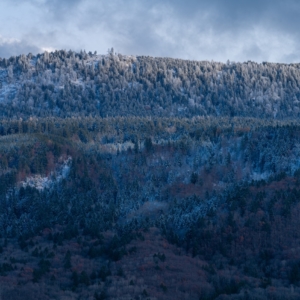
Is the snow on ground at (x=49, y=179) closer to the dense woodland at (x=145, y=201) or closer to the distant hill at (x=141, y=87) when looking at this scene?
the dense woodland at (x=145, y=201)

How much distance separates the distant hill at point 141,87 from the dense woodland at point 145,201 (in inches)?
30.8

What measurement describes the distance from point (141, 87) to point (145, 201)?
257ft

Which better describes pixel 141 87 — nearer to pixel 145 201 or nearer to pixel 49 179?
pixel 49 179

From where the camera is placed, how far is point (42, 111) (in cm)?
13650

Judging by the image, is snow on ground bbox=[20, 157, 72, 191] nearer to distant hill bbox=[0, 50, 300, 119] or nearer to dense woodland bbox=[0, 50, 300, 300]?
dense woodland bbox=[0, 50, 300, 300]

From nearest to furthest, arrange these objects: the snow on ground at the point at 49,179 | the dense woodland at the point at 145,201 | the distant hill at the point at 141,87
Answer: the dense woodland at the point at 145,201, the snow on ground at the point at 49,179, the distant hill at the point at 141,87

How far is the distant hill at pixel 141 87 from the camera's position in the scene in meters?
141

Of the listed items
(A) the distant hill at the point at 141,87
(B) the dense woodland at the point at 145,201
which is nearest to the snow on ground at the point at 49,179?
(B) the dense woodland at the point at 145,201

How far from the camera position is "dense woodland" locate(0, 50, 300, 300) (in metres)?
46.7

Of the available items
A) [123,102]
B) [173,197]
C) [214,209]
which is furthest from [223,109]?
[214,209]

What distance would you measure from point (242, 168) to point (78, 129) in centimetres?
3320

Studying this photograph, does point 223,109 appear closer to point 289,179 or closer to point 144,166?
point 144,166

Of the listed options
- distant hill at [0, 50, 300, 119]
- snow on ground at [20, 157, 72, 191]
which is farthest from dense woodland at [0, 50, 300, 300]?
distant hill at [0, 50, 300, 119]

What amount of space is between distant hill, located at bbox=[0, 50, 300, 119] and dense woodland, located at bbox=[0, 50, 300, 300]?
782 mm
